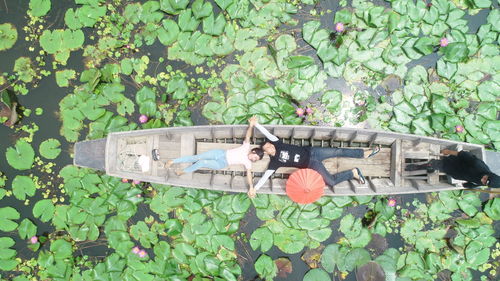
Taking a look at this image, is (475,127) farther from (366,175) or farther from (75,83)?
(75,83)

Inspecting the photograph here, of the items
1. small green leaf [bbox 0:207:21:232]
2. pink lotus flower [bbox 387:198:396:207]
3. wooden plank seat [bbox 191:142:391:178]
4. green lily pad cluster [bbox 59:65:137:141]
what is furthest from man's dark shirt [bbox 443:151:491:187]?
small green leaf [bbox 0:207:21:232]

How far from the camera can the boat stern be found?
15.3ft

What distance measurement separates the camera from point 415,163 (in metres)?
4.53

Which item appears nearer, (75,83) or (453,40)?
(453,40)

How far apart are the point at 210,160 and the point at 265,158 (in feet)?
2.59

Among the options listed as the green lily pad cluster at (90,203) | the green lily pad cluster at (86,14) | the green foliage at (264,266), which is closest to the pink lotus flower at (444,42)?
the green foliage at (264,266)

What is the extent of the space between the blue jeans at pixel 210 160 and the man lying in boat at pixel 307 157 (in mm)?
543

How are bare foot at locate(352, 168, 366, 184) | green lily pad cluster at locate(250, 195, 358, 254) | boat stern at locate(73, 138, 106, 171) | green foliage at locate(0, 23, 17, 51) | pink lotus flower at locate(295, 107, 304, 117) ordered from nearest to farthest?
bare foot at locate(352, 168, 366, 184) < boat stern at locate(73, 138, 106, 171) < green lily pad cluster at locate(250, 195, 358, 254) < pink lotus flower at locate(295, 107, 304, 117) < green foliage at locate(0, 23, 17, 51)

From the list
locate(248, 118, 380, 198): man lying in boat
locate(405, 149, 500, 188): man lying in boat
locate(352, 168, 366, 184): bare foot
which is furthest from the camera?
locate(352, 168, 366, 184): bare foot

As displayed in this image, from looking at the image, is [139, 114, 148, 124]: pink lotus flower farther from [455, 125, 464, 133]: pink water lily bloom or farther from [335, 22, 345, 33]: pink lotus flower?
[455, 125, 464, 133]: pink water lily bloom

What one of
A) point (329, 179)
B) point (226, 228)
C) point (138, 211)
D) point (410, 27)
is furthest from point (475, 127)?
point (138, 211)

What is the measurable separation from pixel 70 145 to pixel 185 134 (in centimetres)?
213

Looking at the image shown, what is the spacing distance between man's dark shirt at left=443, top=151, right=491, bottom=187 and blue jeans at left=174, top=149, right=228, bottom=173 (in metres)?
2.69

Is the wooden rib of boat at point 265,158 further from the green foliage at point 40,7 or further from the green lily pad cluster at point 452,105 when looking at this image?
the green foliage at point 40,7
